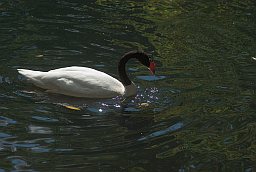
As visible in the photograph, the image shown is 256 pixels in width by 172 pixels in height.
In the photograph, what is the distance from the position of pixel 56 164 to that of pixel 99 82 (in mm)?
2596

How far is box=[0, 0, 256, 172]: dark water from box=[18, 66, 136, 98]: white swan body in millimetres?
135

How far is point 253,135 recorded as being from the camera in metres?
7.44

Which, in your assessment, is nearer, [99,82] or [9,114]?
[9,114]

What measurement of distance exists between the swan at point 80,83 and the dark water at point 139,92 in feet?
0.45

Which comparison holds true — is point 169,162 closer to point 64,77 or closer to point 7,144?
point 7,144

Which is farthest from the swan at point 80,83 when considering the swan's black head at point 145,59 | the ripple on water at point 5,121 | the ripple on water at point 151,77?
the ripple on water at point 5,121

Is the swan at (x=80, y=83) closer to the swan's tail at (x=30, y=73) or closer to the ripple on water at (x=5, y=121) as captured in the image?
the swan's tail at (x=30, y=73)

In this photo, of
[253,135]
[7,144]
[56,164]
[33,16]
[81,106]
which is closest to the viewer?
[56,164]

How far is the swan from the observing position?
8836mm

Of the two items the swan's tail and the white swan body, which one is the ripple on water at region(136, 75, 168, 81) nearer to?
the white swan body

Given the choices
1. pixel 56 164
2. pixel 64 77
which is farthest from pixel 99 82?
pixel 56 164

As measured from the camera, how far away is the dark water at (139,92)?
6.77 meters

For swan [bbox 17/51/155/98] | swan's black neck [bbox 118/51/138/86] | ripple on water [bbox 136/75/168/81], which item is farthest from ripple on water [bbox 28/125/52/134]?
ripple on water [bbox 136/75/168/81]

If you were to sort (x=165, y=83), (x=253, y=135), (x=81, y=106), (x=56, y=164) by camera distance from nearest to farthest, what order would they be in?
(x=56, y=164) < (x=253, y=135) < (x=81, y=106) < (x=165, y=83)
